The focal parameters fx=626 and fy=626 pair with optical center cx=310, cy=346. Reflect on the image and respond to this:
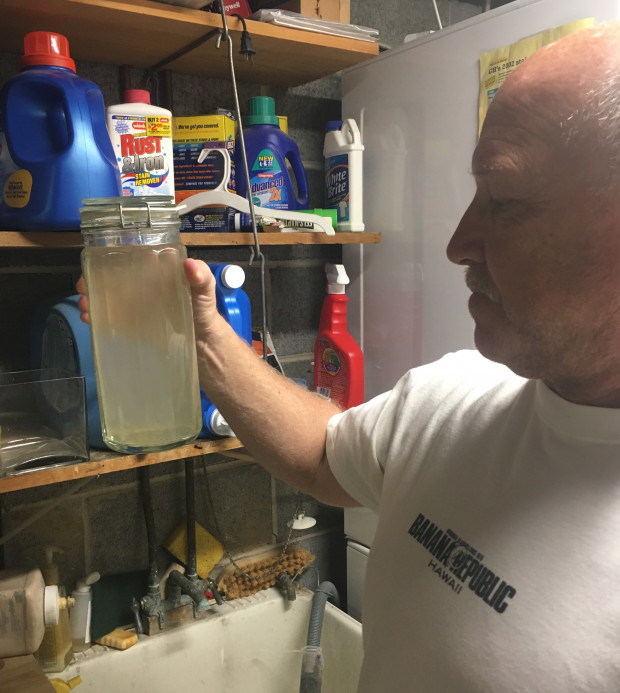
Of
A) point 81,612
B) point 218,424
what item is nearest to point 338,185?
point 218,424

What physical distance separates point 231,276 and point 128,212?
0.41 m

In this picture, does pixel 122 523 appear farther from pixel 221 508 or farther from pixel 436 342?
pixel 436 342

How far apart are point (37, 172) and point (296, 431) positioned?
0.52 meters

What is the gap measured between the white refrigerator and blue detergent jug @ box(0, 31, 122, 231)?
1.98 ft

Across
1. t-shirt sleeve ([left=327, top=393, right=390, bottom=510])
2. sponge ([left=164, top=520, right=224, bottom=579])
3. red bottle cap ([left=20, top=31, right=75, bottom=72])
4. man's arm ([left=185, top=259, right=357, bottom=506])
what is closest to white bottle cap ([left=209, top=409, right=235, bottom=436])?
man's arm ([left=185, top=259, right=357, bottom=506])

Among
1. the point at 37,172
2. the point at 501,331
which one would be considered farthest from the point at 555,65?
the point at 37,172

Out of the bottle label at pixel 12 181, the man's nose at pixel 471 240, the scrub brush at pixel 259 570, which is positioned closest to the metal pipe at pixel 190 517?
the scrub brush at pixel 259 570

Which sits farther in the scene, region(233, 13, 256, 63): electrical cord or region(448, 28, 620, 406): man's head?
region(233, 13, 256, 63): electrical cord

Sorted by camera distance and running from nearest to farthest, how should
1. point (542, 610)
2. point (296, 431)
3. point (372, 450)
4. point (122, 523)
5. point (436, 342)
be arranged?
point (542, 610) → point (372, 450) → point (296, 431) → point (436, 342) → point (122, 523)

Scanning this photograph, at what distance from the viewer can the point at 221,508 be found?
4.83 ft

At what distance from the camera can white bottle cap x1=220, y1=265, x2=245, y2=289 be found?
108cm

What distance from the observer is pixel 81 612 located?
1.24 metres

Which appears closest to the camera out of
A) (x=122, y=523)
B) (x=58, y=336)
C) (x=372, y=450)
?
(x=372, y=450)

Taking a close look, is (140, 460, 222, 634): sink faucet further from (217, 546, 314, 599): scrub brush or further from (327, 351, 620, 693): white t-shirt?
(327, 351, 620, 693): white t-shirt
